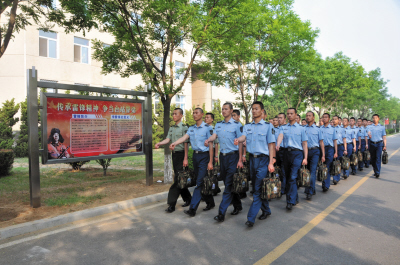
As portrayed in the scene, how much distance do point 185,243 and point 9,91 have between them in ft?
53.7

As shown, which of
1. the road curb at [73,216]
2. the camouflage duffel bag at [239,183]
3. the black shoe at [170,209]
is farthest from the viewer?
the black shoe at [170,209]

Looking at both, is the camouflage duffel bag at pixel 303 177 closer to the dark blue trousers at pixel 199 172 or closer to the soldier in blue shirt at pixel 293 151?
the soldier in blue shirt at pixel 293 151

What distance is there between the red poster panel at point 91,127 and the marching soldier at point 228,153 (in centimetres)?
277

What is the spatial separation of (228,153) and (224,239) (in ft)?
4.83

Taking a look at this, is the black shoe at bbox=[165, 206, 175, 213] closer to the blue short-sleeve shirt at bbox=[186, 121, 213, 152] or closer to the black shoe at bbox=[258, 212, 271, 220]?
the blue short-sleeve shirt at bbox=[186, 121, 213, 152]

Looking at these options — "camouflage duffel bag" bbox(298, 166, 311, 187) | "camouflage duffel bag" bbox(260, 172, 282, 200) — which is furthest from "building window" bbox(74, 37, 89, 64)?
"camouflage duffel bag" bbox(260, 172, 282, 200)

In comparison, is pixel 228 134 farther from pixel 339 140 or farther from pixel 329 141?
pixel 339 140

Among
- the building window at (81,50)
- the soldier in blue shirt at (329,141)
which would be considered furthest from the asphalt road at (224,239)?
the building window at (81,50)

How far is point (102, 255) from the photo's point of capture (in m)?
3.59

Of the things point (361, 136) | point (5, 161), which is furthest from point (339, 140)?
point (5, 161)

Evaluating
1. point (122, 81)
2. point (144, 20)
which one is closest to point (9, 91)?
point (122, 81)

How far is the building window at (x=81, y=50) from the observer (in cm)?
1821

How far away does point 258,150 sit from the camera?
4.65 metres

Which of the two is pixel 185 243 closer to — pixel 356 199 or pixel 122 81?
pixel 356 199
